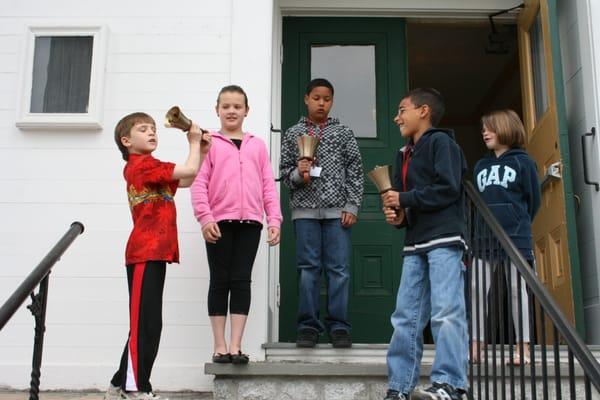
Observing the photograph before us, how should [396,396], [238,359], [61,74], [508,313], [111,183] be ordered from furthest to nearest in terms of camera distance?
1. [61,74]
2. [111,183]
3. [238,359]
4. [396,396]
5. [508,313]

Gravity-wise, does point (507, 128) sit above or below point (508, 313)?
above

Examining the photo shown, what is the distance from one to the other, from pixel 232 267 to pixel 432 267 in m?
1.21

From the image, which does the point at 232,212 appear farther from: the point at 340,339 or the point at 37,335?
the point at 37,335

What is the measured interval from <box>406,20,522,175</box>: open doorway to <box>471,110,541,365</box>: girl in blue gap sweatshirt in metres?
2.57

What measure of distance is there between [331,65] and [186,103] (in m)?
1.47

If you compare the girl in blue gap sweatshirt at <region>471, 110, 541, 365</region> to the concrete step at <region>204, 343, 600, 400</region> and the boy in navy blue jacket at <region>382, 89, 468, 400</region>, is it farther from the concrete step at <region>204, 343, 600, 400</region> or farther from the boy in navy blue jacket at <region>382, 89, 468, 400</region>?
the boy in navy blue jacket at <region>382, 89, 468, 400</region>

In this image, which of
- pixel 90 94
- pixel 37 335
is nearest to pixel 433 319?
pixel 37 335

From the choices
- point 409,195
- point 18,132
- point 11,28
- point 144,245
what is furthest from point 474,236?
point 11,28

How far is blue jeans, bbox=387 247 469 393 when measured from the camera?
10.9 feet

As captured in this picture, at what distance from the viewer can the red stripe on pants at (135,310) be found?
3393mm

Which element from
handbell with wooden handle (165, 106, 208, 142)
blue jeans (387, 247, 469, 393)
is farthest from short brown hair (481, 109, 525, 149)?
handbell with wooden handle (165, 106, 208, 142)

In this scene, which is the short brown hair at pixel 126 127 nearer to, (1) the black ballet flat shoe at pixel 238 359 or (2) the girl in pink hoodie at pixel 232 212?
(2) the girl in pink hoodie at pixel 232 212

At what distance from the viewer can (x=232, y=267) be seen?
418cm

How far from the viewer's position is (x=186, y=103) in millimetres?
5023
